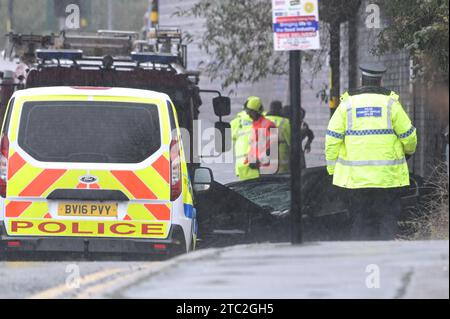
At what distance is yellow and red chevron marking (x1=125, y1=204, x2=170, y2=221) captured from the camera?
10.6 metres

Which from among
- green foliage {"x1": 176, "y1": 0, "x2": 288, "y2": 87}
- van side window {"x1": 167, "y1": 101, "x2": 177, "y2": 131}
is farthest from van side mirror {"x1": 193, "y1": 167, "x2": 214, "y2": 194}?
green foliage {"x1": 176, "y1": 0, "x2": 288, "y2": 87}

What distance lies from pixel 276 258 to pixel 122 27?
53.3 metres

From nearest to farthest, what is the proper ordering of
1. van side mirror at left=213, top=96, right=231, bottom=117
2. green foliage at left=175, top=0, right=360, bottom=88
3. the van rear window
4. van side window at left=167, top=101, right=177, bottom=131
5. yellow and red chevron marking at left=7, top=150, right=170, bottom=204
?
yellow and red chevron marking at left=7, top=150, right=170, bottom=204
the van rear window
van side window at left=167, top=101, right=177, bottom=131
van side mirror at left=213, top=96, right=231, bottom=117
green foliage at left=175, top=0, right=360, bottom=88

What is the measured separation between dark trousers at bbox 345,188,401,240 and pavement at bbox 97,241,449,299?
273 centimetres

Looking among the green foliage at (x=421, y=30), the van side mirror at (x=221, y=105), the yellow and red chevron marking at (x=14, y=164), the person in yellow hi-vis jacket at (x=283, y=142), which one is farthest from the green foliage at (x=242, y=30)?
the yellow and red chevron marking at (x=14, y=164)

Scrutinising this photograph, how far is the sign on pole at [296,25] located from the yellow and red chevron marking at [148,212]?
170 centimetres

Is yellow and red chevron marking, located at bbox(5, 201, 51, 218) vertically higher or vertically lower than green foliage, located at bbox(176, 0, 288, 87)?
lower

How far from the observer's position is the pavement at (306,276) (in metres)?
6.72

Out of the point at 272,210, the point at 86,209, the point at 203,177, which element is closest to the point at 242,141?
the point at 272,210

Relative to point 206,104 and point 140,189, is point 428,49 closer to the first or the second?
point 140,189

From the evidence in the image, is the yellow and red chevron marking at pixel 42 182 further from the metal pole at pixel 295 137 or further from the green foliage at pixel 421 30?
the green foliage at pixel 421 30

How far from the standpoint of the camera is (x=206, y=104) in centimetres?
3556

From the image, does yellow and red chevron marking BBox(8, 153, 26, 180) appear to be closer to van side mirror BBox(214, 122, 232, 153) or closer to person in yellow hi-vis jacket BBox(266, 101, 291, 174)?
Answer: van side mirror BBox(214, 122, 232, 153)
